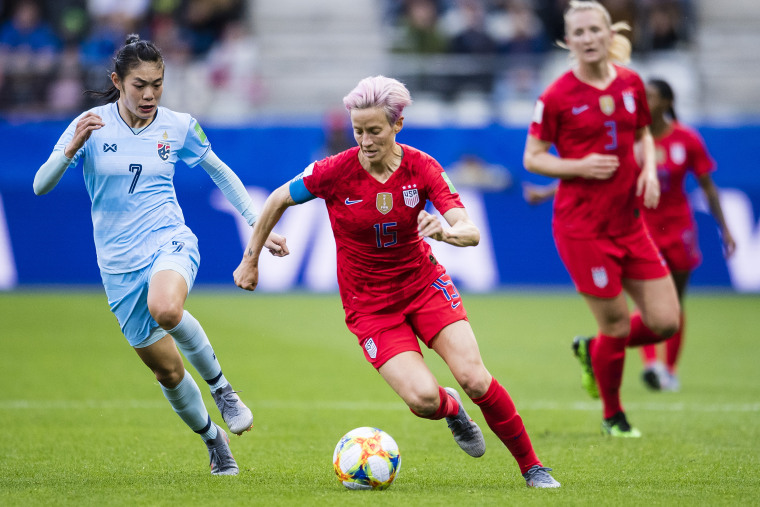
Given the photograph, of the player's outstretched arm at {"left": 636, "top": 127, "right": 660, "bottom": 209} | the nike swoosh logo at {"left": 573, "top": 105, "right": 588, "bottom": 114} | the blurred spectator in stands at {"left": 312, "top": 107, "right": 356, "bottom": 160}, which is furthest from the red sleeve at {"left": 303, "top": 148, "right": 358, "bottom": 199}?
the blurred spectator in stands at {"left": 312, "top": 107, "right": 356, "bottom": 160}

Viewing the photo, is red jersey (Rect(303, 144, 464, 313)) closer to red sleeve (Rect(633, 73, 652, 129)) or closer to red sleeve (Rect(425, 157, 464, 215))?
red sleeve (Rect(425, 157, 464, 215))

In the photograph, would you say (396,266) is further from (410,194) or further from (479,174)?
(479,174)

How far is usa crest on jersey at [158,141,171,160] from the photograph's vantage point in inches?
241

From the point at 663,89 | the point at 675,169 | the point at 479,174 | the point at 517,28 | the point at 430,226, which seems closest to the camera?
the point at 430,226

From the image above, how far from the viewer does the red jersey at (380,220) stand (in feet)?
18.6

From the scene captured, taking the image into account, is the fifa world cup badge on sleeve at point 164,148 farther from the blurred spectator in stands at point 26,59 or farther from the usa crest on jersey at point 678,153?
the blurred spectator in stands at point 26,59

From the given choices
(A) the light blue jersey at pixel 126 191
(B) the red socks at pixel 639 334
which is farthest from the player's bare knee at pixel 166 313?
(B) the red socks at pixel 639 334

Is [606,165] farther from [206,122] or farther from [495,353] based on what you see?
[206,122]

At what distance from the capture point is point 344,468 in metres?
5.66

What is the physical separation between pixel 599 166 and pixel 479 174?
9.59 meters

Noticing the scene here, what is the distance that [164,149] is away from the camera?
613cm

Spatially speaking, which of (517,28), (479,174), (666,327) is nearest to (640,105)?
(666,327)

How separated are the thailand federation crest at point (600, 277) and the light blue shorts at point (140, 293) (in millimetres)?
2605

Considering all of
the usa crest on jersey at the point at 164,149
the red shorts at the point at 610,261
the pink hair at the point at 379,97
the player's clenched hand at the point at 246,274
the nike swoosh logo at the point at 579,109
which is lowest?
the red shorts at the point at 610,261
